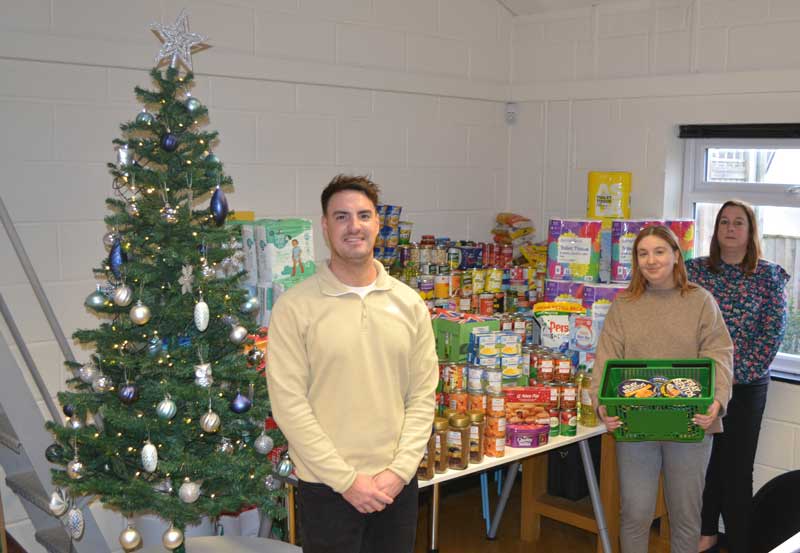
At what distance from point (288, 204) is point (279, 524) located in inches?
61.4

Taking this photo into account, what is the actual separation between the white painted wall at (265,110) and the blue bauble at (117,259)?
893 mm

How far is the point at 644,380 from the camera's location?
3256 millimetres

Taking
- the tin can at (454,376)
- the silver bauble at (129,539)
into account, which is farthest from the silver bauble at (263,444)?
the tin can at (454,376)

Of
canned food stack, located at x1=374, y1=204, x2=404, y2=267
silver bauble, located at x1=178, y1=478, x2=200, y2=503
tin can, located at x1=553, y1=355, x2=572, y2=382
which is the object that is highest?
canned food stack, located at x1=374, y1=204, x2=404, y2=267

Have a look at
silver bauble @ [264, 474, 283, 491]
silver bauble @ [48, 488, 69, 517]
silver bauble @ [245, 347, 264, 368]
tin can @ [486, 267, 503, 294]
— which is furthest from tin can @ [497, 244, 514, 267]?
silver bauble @ [48, 488, 69, 517]

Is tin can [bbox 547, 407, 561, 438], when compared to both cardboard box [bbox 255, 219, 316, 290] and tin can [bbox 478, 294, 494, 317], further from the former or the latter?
cardboard box [bbox 255, 219, 316, 290]

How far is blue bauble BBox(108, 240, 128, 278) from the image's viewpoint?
270cm

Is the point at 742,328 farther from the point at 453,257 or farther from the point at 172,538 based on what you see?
the point at 172,538

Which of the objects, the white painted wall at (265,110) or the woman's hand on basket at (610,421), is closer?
the woman's hand on basket at (610,421)

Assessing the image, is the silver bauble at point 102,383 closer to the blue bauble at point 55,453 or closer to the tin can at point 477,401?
the blue bauble at point 55,453

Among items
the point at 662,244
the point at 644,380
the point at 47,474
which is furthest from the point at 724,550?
the point at 47,474

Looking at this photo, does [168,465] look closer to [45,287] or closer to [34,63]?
[45,287]

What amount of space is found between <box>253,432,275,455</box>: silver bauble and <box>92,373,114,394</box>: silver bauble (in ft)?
1.63

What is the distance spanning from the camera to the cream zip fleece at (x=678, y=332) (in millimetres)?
3334
